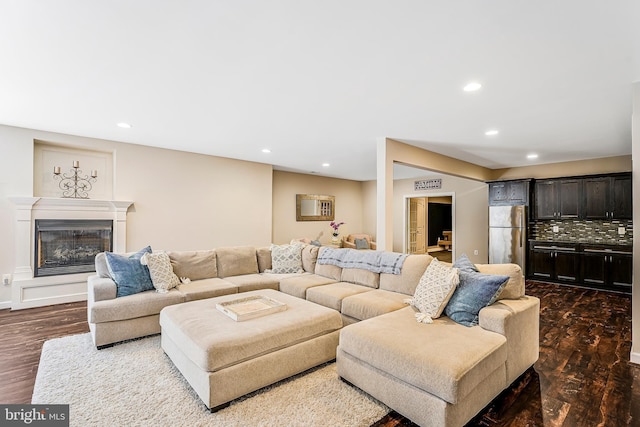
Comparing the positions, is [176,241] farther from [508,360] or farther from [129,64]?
[508,360]

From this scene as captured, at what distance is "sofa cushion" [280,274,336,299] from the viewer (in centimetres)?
385

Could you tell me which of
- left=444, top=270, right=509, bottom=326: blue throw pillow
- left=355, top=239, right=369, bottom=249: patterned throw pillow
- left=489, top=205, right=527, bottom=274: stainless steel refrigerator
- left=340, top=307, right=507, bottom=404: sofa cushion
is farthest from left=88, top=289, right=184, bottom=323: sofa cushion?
left=489, top=205, right=527, bottom=274: stainless steel refrigerator

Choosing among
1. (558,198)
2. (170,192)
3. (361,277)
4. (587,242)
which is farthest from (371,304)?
(587,242)

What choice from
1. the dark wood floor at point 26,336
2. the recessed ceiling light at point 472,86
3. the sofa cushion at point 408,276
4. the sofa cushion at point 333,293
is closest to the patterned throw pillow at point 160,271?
the dark wood floor at point 26,336

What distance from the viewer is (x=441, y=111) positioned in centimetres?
352

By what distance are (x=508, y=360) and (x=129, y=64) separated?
3.62 meters

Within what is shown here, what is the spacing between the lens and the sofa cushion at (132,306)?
3051mm

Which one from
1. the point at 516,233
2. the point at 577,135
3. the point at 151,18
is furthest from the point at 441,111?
the point at 516,233

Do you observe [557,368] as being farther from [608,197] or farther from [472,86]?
[608,197]

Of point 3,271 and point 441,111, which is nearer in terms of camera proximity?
point 441,111

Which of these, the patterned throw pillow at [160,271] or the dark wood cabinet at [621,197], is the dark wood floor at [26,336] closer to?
the patterned throw pillow at [160,271]

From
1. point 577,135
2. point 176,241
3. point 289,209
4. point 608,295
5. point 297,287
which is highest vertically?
point 577,135

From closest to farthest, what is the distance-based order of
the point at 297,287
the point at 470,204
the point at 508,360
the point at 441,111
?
the point at 508,360 < the point at 441,111 < the point at 297,287 < the point at 470,204

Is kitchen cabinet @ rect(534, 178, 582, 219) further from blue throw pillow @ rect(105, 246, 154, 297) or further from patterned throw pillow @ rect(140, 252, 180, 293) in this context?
blue throw pillow @ rect(105, 246, 154, 297)
